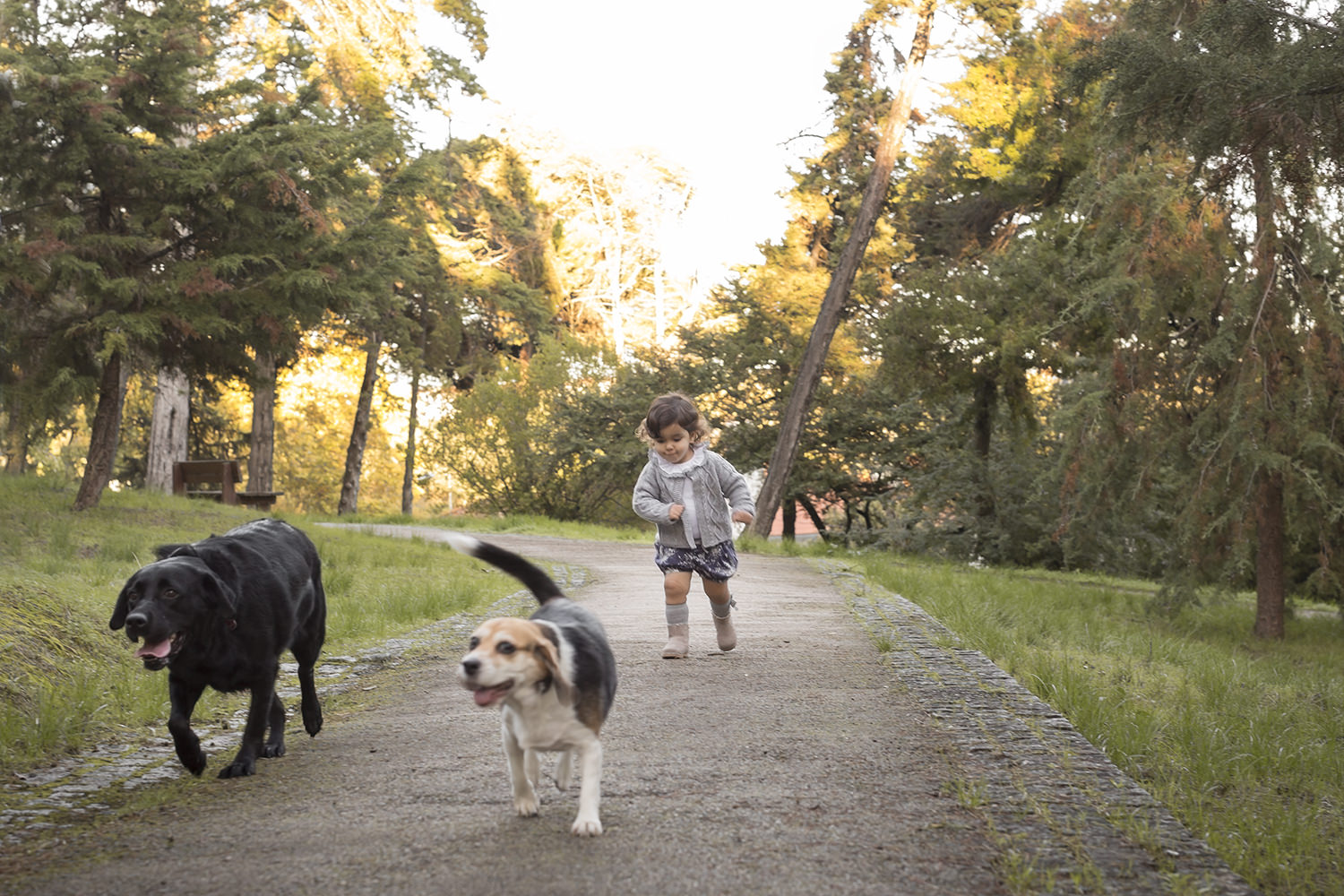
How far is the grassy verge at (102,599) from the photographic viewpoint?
5.36 m

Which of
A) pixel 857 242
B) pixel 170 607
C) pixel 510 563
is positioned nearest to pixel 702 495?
pixel 510 563

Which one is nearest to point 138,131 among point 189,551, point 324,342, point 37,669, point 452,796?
point 37,669

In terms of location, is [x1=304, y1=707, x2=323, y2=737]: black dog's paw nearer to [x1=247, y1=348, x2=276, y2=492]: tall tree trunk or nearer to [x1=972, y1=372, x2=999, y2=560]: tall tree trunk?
[x1=972, y1=372, x2=999, y2=560]: tall tree trunk

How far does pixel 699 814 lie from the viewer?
390 centimetres

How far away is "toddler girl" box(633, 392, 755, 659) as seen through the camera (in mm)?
7508

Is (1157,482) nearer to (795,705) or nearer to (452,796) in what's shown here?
(795,705)

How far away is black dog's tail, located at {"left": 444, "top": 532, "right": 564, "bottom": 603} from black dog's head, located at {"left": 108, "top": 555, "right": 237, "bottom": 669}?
0.88m

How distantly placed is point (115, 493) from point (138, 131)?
668 cm

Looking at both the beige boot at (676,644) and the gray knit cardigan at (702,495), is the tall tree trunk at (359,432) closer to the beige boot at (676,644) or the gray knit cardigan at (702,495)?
the gray knit cardigan at (702,495)

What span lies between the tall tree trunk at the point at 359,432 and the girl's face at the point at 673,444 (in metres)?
26.2

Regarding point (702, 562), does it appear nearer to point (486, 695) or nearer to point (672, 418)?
point (672, 418)

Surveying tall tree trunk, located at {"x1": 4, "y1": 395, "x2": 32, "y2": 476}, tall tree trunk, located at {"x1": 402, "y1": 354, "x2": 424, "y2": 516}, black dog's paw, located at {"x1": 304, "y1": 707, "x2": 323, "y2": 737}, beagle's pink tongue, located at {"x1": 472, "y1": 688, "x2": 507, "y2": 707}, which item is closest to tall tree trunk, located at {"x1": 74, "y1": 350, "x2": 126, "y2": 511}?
tall tree trunk, located at {"x1": 4, "y1": 395, "x2": 32, "y2": 476}

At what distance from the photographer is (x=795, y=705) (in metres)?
5.87

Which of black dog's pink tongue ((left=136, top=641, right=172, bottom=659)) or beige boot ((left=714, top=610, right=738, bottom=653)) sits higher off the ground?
black dog's pink tongue ((left=136, top=641, right=172, bottom=659))
